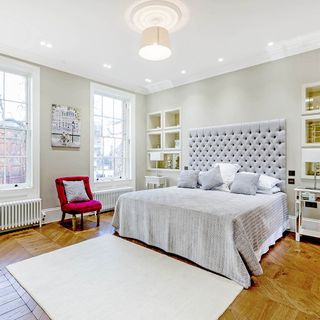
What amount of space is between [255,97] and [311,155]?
1.50 metres

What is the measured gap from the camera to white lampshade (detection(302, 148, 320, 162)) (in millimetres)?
3137

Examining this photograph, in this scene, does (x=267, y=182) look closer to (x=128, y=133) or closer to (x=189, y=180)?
(x=189, y=180)

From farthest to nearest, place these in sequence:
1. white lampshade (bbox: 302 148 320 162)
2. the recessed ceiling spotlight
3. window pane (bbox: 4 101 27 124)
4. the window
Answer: the window → window pane (bbox: 4 101 27 124) → the recessed ceiling spotlight → white lampshade (bbox: 302 148 320 162)

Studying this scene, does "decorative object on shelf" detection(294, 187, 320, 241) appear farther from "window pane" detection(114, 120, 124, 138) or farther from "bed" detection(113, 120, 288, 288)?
"window pane" detection(114, 120, 124, 138)

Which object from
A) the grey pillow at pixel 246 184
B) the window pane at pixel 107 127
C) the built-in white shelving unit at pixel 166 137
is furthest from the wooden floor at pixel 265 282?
the built-in white shelving unit at pixel 166 137

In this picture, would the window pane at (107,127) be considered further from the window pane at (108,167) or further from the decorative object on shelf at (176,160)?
the decorative object on shelf at (176,160)

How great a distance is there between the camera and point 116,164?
218 inches

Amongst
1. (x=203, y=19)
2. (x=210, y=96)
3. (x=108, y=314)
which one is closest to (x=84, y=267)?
(x=108, y=314)

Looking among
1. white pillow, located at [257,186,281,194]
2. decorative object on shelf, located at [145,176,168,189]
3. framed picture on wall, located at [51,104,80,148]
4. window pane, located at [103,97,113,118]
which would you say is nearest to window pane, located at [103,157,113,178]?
framed picture on wall, located at [51,104,80,148]

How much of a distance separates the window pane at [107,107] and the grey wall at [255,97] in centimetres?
148

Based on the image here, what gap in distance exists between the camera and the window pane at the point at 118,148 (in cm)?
551

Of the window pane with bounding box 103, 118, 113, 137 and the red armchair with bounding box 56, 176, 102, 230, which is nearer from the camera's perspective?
the red armchair with bounding box 56, 176, 102, 230

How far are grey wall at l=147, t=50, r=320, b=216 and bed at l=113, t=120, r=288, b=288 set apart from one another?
188 millimetres

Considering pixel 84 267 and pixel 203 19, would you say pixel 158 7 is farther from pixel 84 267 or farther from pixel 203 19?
pixel 84 267
